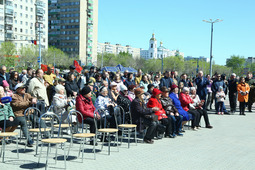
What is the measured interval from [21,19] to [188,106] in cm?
8622

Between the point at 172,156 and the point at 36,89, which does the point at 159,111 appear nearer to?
the point at 172,156

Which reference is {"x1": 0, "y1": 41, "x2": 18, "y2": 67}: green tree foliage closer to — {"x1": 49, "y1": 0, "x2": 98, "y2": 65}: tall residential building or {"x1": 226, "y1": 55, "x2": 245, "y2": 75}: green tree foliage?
{"x1": 49, "y1": 0, "x2": 98, "y2": 65}: tall residential building

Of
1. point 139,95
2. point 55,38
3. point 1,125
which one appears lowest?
point 1,125

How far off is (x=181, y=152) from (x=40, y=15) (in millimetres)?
91924

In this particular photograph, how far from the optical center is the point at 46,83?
10.8 meters

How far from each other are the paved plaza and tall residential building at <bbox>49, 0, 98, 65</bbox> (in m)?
98.1

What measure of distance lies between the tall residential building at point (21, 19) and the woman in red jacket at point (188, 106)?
2846 inches

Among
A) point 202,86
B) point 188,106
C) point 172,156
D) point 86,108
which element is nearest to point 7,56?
point 202,86

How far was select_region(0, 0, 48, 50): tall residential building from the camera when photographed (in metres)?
79.8

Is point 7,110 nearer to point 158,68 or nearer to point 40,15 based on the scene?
point 40,15

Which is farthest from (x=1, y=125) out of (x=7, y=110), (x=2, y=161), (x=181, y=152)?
(x=181, y=152)

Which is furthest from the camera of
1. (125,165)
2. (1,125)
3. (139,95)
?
(139,95)

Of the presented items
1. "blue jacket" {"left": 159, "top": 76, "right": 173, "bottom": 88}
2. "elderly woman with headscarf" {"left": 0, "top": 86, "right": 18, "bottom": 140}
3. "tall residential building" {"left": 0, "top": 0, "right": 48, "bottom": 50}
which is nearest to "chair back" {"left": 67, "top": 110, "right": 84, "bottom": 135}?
"elderly woman with headscarf" {"left": 0, "top": 86, "right": 18, "bottom": 140}

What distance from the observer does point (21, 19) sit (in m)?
86.3
